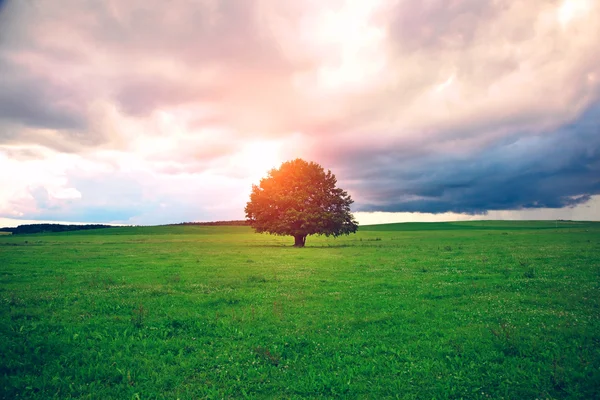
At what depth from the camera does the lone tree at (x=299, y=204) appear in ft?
206

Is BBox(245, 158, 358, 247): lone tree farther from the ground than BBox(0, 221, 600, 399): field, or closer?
farther from the ground

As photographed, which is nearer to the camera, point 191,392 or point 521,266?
point 191,392

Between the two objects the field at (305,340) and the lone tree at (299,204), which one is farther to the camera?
the lone tree at (299,204)

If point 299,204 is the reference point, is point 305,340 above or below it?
below

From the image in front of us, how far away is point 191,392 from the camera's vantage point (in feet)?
30.5

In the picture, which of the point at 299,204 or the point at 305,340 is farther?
the point at 299,204

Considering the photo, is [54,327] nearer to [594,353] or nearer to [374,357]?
[374,357]

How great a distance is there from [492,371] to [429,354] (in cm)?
182

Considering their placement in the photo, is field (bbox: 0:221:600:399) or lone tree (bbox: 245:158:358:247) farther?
lone tree (bbox: 245:158:358:247)

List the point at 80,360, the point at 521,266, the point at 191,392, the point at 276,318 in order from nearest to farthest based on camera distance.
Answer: the point at 191,392 → the point at 80,360 → the point at 276,318 → the point at 521,266

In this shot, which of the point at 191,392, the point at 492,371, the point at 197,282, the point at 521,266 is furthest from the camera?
the point at 521,266

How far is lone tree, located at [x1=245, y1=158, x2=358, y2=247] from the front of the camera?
206ft

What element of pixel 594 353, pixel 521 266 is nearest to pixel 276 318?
pixel 594 353

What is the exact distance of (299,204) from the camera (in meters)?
62.9
